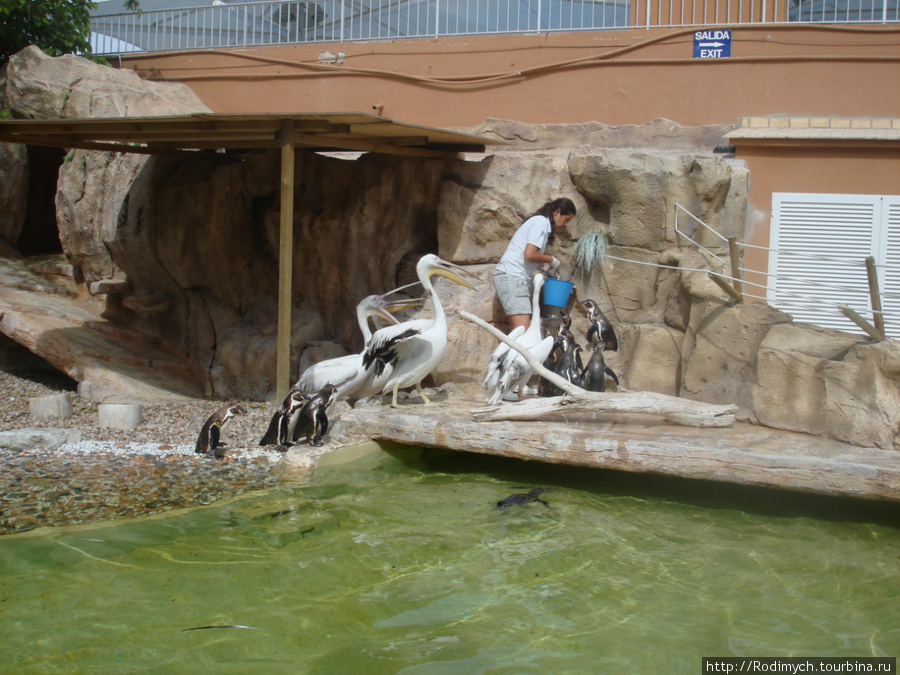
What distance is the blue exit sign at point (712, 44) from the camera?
10.6 meters

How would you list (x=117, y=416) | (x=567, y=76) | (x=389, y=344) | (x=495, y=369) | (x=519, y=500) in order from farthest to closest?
(x=567, y=76)
(x=117, y=416)
(x=495, y=369)
(x=389, y=344)
(x=519, y=500)

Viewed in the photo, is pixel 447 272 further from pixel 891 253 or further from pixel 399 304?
pixel 891 253

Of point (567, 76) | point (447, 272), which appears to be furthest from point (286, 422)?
point (567, 76)

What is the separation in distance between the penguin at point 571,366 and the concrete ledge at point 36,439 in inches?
185

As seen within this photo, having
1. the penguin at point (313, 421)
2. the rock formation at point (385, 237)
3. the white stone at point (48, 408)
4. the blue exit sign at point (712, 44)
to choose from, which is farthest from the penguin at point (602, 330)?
the white stone at point (48, 408)

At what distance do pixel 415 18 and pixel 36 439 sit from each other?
8.32 metres

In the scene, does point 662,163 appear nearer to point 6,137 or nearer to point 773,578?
point 773,578

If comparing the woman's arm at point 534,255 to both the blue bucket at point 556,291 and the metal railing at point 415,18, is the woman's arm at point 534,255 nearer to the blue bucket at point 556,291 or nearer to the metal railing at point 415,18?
the blue bucket at point 556,291

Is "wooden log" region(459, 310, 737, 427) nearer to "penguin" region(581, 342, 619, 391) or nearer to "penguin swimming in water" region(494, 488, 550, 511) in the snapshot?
"penguin swimming in water" region(494, 488, 550, 511)

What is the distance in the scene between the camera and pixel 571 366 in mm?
8289

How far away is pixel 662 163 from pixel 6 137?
7363 mm

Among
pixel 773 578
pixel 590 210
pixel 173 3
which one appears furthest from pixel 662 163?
pixel 173 3

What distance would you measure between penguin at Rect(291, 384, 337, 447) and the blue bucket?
115 inches

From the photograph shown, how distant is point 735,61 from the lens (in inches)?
414
